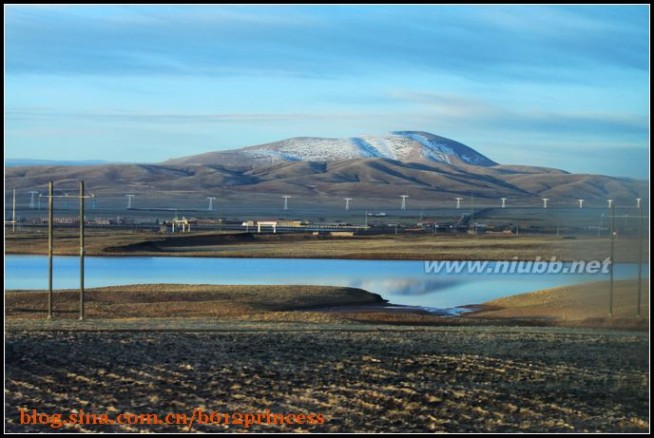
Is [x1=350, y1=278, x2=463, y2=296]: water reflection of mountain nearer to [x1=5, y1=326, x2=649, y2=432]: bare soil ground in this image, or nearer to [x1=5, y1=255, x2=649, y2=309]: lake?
[x1=5, y1=255, x2=649, y2=309]: lake

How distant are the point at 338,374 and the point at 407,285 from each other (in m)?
26.7

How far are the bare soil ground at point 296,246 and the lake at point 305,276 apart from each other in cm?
379

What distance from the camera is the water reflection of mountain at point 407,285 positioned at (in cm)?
3818

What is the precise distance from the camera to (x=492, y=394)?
13102mm

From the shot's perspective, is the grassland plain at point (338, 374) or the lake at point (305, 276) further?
the lake at point (305, 276)

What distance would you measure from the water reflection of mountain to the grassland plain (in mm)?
15566

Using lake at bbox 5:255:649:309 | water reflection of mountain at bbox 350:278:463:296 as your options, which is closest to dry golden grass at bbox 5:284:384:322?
lake at bbox 5:255:649:309

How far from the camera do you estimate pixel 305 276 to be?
145 feet

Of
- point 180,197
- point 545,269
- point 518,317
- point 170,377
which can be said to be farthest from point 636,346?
point 180,197

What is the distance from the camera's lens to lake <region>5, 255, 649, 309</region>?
3713 centimetres

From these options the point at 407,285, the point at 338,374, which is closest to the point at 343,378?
the point at 338,374

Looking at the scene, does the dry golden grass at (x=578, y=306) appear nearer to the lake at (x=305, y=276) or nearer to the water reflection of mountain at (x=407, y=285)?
the lake at (x=305, y=276)

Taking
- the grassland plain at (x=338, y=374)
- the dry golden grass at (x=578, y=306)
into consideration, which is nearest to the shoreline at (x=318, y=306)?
the dry golden grass at (x=578, y=306)

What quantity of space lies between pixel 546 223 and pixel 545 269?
220 ft
